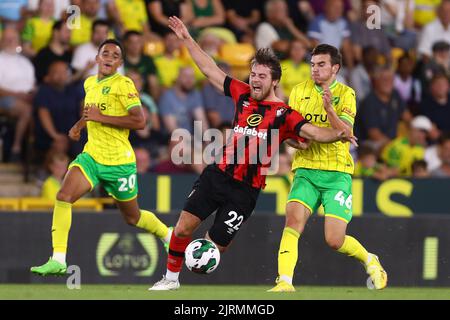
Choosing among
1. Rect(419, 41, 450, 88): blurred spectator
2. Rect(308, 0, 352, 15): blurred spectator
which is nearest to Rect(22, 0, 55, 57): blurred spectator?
Rect(308, 0, 352, 15): blurred spectator

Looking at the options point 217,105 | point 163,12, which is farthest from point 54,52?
point 217,105

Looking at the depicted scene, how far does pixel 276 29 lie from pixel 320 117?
6.89m

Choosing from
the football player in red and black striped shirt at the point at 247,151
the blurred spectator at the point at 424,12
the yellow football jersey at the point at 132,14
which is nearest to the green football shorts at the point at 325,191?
the football player in red and black striped shirt at the point at 247,151

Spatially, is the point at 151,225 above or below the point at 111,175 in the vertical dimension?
below

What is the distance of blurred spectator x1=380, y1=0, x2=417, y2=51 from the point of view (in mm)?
19422

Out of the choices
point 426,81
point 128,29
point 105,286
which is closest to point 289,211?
point 105,286

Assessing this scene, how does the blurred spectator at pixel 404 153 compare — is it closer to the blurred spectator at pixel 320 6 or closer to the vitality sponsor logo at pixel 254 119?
the blurred spectator at pixel 320 6

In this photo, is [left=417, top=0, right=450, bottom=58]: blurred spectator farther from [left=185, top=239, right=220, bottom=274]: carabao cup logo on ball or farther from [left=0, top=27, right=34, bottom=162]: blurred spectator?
[left=185, top=239, right=220, bottom=274]: carabao cup logo on ball

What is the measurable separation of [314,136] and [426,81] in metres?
7.83

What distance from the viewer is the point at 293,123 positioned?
11438mm

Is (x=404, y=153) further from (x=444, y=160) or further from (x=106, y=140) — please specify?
(x=106, y=140)

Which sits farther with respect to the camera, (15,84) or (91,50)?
(91,50)

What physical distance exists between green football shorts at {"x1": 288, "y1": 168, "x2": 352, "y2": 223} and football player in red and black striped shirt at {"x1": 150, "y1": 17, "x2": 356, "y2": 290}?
0.54 meters

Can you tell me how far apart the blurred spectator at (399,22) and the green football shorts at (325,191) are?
7.73 meters
